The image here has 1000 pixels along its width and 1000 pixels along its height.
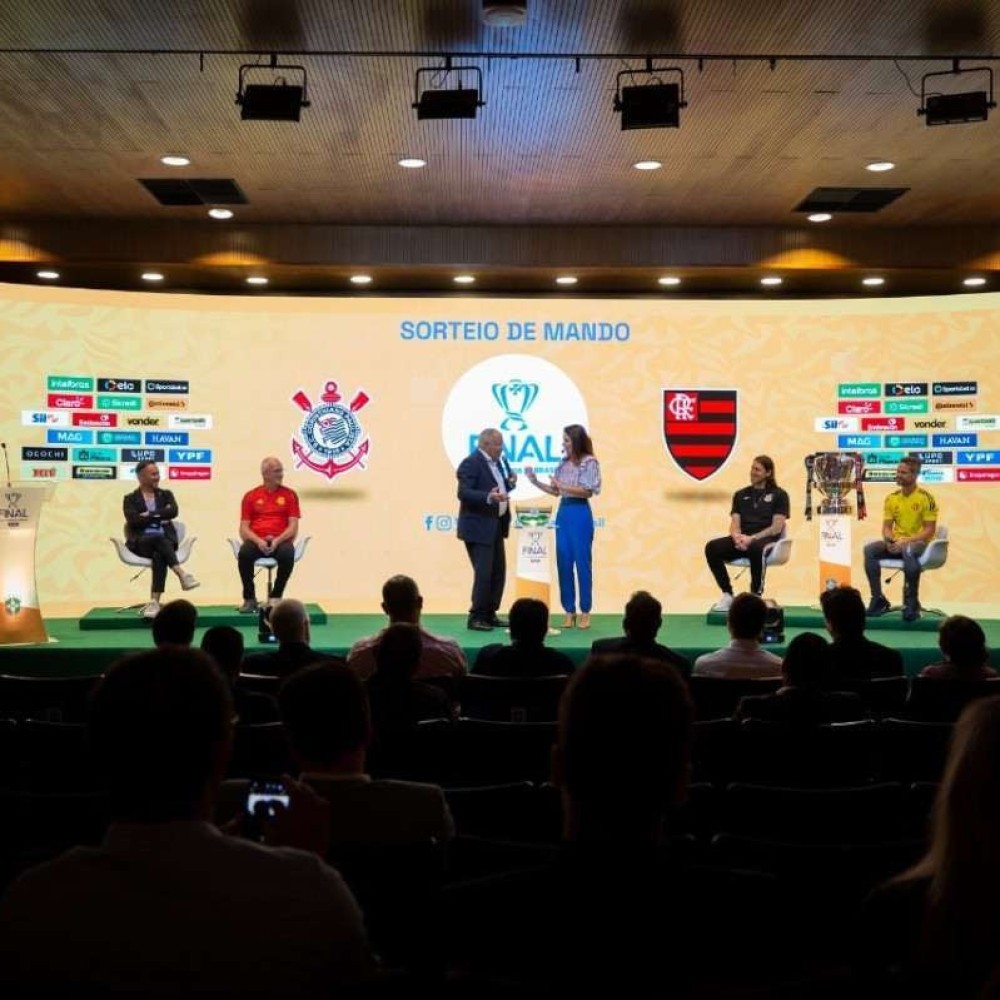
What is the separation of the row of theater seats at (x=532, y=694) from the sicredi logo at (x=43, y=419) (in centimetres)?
687

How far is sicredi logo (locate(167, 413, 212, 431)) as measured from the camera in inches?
465

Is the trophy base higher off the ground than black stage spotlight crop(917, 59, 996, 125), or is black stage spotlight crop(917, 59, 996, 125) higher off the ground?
black stage spotlight crop(917, 59, 996, 125)

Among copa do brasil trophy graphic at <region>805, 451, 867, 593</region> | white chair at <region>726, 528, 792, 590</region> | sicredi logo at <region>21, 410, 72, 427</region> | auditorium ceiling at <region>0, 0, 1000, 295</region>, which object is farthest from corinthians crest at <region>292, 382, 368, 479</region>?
copa do brasil trophy graphic at <region>805, 451, 867, 593</region>

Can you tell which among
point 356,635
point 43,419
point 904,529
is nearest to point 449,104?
point 356,635

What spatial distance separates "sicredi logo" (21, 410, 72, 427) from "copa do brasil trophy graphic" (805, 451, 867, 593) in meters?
6.68

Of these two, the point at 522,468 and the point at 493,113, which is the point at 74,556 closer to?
the point at 522,468

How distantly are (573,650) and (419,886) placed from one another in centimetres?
617

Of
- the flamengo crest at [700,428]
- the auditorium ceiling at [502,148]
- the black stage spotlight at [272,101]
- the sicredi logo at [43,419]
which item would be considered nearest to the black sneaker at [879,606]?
the flamengo crest at [700,428]

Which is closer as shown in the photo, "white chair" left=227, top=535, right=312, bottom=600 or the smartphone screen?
the smartphone screen

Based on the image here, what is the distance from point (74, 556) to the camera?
38.6ft

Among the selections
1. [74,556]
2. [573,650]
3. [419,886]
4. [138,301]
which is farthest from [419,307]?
[419,886]

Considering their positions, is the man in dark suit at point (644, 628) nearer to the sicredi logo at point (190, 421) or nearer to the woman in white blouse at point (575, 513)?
→ the woman in white blouse at point (575, 513)

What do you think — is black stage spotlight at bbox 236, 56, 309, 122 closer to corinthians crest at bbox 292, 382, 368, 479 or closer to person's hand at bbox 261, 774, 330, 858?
corinthians crest at bbox 292, 382, 368, 479

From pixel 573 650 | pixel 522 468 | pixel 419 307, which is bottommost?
pixel 573 650
